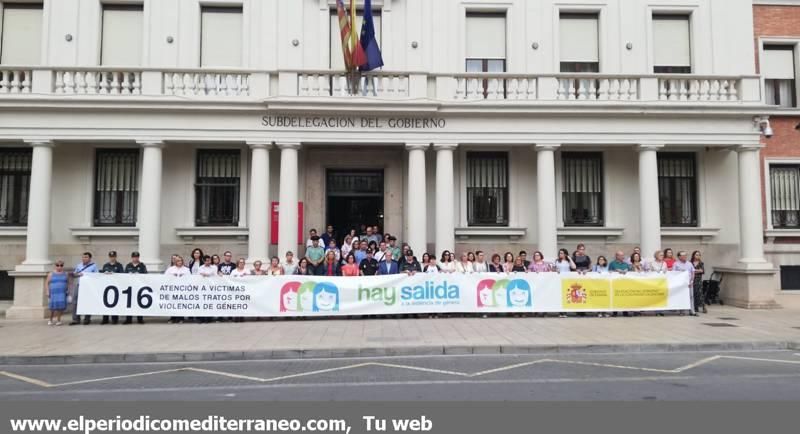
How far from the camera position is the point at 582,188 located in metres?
17.6

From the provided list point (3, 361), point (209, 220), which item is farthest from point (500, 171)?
point (3, 361)

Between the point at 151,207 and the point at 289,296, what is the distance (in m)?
5.17

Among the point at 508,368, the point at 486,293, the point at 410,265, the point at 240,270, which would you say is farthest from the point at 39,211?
the point at 508,368

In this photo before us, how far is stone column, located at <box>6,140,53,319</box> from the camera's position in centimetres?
1444

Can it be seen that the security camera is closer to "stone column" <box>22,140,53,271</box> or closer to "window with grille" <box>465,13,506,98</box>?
"window with grille" <box>465,13,506,98</box>

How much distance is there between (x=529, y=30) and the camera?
1753 centimetres

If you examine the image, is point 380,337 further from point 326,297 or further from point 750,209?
point 750,209

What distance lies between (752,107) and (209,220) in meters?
16.7

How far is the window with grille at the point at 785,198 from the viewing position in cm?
1816

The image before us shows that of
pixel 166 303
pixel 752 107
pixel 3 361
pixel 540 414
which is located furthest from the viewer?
pixel 752 107

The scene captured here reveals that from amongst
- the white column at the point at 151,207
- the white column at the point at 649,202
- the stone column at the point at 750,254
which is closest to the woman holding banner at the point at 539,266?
the white column at the point at 649,202

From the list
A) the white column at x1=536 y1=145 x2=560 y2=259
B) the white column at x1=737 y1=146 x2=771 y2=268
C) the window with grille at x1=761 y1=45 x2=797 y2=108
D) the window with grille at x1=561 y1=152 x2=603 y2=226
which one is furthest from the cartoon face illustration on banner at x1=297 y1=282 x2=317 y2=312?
the window with grille at x1=761 y1=45 x2=797 y2=108

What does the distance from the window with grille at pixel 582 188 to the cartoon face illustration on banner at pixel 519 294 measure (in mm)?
4536

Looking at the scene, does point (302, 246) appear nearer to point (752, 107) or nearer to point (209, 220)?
point (209, 220)
